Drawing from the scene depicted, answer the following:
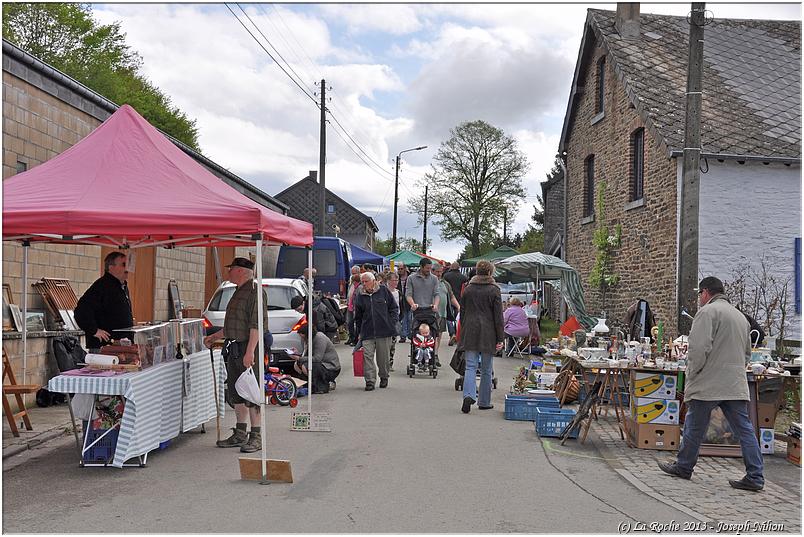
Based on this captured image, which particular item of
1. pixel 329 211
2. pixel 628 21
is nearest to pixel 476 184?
pixel 329 211

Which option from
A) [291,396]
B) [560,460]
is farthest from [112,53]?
[560,460]

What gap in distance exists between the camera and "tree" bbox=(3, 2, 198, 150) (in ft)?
154

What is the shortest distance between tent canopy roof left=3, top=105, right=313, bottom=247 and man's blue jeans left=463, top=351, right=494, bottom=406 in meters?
3.43

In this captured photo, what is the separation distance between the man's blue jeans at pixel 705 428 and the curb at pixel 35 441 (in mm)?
6106

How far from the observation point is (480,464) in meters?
7.89

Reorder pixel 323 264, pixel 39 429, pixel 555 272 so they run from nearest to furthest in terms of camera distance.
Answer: pixel 39 429
pixel 555 272
pixel 323 264

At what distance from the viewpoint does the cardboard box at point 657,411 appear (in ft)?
29.1

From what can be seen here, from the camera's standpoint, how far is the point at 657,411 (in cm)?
889

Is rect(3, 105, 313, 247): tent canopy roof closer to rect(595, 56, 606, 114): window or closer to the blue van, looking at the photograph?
the blue van

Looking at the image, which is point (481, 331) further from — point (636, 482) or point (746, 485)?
point (746, 485)

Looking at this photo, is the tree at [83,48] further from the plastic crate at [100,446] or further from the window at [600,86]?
the plastic crate at [100,446]

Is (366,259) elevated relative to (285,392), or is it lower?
elevated

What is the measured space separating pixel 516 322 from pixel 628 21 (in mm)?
9043

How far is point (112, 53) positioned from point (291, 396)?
46497mm
